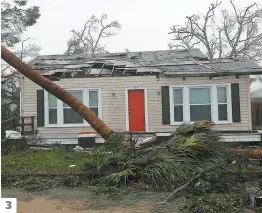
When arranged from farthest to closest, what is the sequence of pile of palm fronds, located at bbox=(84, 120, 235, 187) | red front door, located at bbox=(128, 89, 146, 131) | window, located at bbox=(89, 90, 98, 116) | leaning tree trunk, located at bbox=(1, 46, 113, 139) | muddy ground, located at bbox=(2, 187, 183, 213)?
window, located at bbox=(89, 90, 98, 116) → red front door, located at bbox=(128, 89, 146, 131) → leaning tree trunk, located at bbox=(1, 46, 113, 139) → pile of palm fronds, located at bbox=(84, 120, 235, 187) → muddy ground, located at bbox=(2, 187, 183, 213)

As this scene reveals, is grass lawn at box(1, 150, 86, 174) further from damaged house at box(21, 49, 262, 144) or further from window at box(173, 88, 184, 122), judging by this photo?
window at box(173, 88, 184, 122)

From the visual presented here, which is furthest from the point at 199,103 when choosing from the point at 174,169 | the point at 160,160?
the point at 174,169

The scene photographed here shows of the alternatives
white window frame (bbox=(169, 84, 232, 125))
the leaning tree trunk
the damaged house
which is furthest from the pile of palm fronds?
the damaged house

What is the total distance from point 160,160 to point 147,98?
21.1ft

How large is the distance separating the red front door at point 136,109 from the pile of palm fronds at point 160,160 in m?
4.86

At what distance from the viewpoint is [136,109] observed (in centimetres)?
1438

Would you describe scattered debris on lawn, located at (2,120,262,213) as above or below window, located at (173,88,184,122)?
below

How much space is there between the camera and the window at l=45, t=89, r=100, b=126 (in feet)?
47.3

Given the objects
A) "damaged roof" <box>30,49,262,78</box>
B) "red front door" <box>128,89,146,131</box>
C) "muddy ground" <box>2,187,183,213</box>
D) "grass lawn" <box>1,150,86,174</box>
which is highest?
"damaged roof" <box>30,49,262,78</box>

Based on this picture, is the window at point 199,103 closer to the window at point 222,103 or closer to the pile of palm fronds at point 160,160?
the window at point 222,103

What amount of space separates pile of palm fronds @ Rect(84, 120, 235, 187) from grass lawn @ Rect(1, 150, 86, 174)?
38.5 inches

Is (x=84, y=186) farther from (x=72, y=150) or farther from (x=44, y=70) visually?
(x=44, y=70)

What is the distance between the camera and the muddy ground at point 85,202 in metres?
6.11

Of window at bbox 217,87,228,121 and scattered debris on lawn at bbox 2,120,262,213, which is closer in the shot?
scattered debris on lawn at bbox 2,120,262,213
